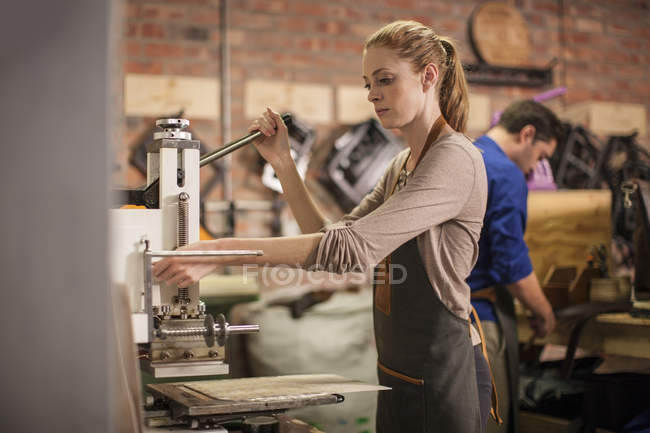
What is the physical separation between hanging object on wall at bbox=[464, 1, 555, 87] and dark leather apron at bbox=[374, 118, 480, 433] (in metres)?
2.82

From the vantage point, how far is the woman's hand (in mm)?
1229

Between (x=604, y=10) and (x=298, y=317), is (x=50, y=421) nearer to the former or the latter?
(x=298, y=317)

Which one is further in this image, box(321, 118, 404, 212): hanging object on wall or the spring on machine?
box(321, 118, 404, 212): hanging object on wall

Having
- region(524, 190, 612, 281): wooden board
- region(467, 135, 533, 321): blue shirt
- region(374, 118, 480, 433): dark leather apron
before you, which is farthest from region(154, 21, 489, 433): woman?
region(524, 190, 612, 281): wooden board

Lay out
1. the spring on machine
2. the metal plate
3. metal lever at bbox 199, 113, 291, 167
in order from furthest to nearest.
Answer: metal lever at bbox 199, 113, 291, 167
the spring on machine
the metal plate

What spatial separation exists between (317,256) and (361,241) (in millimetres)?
86

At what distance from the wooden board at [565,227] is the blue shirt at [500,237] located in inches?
27.3

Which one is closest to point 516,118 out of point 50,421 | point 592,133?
point 592,133

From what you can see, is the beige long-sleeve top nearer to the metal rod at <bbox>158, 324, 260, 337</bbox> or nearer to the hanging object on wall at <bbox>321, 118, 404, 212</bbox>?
the metal rod at <bbox>158, 324, 260, 337</bbox>

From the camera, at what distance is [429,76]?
5.03ft

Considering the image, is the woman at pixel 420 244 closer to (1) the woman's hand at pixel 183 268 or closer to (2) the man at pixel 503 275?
(1) the woman's hand at pixel 183 268

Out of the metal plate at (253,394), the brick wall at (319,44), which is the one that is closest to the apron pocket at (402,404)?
the metal plate at (253,394)

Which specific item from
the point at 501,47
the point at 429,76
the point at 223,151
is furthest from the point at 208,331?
the point at 501,47

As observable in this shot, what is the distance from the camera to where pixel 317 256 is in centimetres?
133
